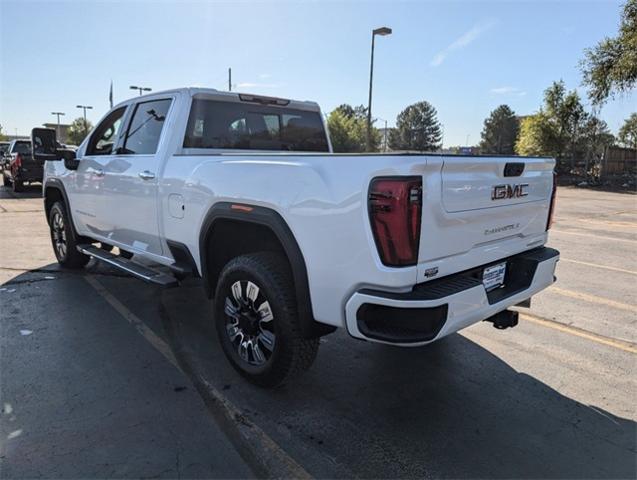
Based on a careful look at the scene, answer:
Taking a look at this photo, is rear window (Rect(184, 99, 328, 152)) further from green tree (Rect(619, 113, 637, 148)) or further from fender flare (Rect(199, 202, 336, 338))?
green tree (Rect(619, 113, 637, 148))

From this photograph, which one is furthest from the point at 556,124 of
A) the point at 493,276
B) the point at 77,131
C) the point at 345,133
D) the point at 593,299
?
the point at 77,131

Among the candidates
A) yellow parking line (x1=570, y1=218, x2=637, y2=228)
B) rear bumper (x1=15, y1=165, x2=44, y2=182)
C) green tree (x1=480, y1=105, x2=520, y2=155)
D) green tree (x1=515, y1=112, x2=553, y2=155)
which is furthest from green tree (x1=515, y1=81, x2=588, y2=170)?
green tree (x1=480, y1=105, x2=520, y2=155)

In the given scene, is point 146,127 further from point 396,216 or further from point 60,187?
point 396,216

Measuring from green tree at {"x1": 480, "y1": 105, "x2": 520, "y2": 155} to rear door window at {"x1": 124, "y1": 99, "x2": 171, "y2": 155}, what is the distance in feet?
269

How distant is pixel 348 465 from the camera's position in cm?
250

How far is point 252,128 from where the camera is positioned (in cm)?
461

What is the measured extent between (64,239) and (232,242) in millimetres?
3718

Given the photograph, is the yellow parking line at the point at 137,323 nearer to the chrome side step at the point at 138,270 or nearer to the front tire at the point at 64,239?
the chrome side step at the point at 138,270

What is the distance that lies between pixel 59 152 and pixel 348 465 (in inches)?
190

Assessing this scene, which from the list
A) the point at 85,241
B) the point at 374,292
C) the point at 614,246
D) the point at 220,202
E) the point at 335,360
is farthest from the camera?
the point at 614,246

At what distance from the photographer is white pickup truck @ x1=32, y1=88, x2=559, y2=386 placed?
246cm

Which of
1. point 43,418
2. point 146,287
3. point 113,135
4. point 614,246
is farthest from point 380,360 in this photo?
point 614,246

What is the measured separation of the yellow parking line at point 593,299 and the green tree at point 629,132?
5722 cm

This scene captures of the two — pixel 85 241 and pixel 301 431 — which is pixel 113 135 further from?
pixel 301 431
